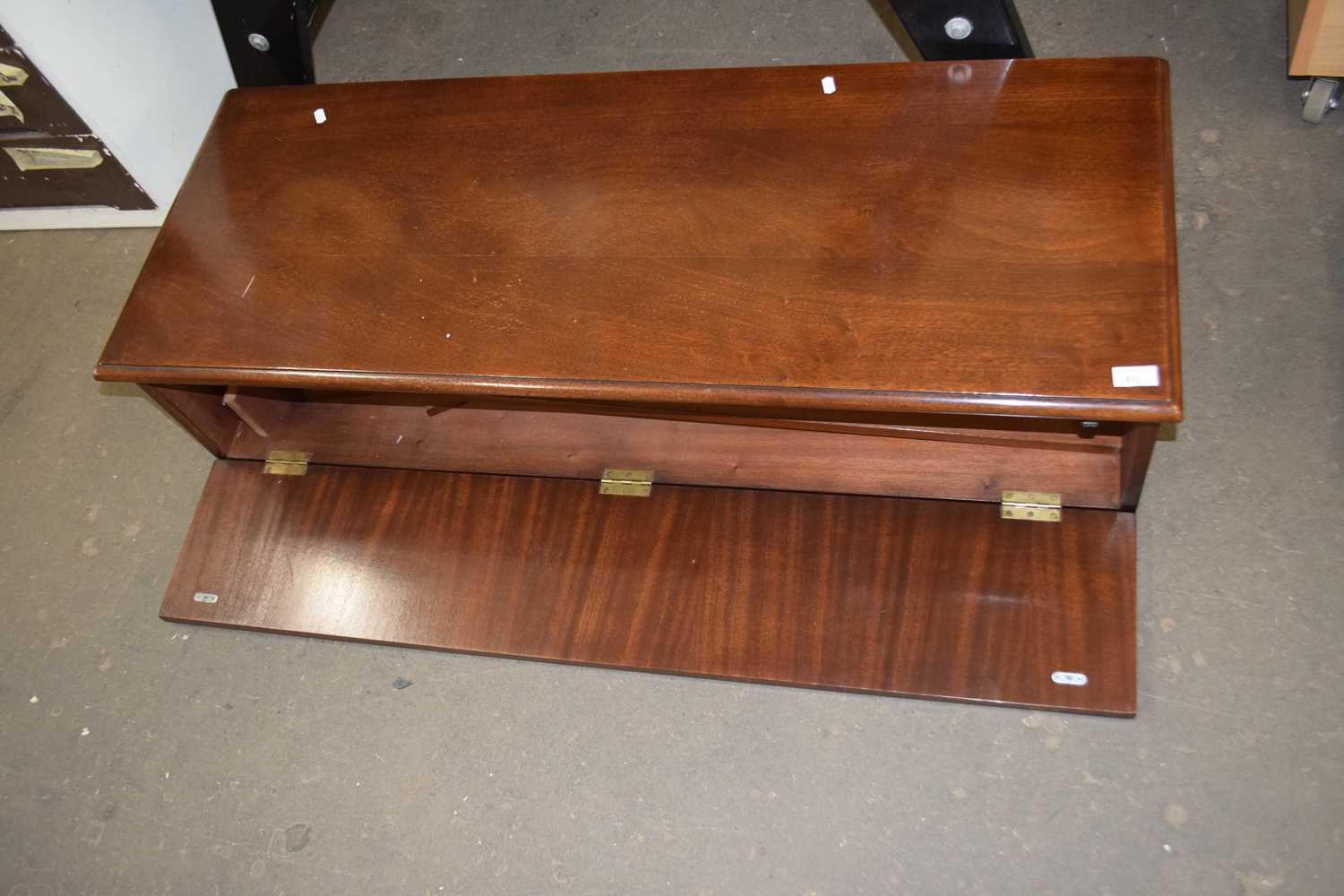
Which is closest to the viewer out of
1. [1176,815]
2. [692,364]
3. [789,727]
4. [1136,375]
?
[1136,375]

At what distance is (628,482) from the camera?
58.3 inches

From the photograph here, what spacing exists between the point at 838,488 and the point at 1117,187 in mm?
490

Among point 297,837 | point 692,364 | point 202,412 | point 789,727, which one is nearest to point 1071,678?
point 789,727

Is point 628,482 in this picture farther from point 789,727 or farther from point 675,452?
point 789,727

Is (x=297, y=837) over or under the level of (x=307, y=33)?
under

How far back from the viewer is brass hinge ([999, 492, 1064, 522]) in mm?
1349

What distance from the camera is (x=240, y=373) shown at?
128 centimetres

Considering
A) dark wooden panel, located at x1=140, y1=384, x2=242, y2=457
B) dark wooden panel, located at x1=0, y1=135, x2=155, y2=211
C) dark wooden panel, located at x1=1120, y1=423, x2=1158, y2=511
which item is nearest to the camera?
dark wooden panel, located at x1=1120, y1=423, x2=1158, y2=511

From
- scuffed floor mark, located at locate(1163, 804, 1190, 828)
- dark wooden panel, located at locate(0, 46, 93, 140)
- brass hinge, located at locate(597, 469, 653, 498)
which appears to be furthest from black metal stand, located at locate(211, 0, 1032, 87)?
scuffed floor mark, located at locate(1163, 804, 1190, 828)

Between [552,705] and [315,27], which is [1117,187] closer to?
[552,705]

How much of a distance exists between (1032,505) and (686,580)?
1.45 feet

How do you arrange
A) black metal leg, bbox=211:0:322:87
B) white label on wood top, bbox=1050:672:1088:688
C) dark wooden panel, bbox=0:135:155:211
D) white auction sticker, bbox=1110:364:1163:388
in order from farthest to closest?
dark wooden panel, bbox=0:135:155:211 < black metal leg, bbox=211:0:322:87 < white label on wood top, bbox=1050:672:1088:688 < white auction sticker, bbox=1110:364:1163:388

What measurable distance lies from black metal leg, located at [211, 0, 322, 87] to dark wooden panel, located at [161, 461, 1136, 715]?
0.58 m

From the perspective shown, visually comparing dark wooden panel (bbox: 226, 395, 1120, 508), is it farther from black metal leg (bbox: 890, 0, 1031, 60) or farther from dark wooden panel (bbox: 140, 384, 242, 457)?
black metal leg (bbox: 890, 0, 1031, 60)
